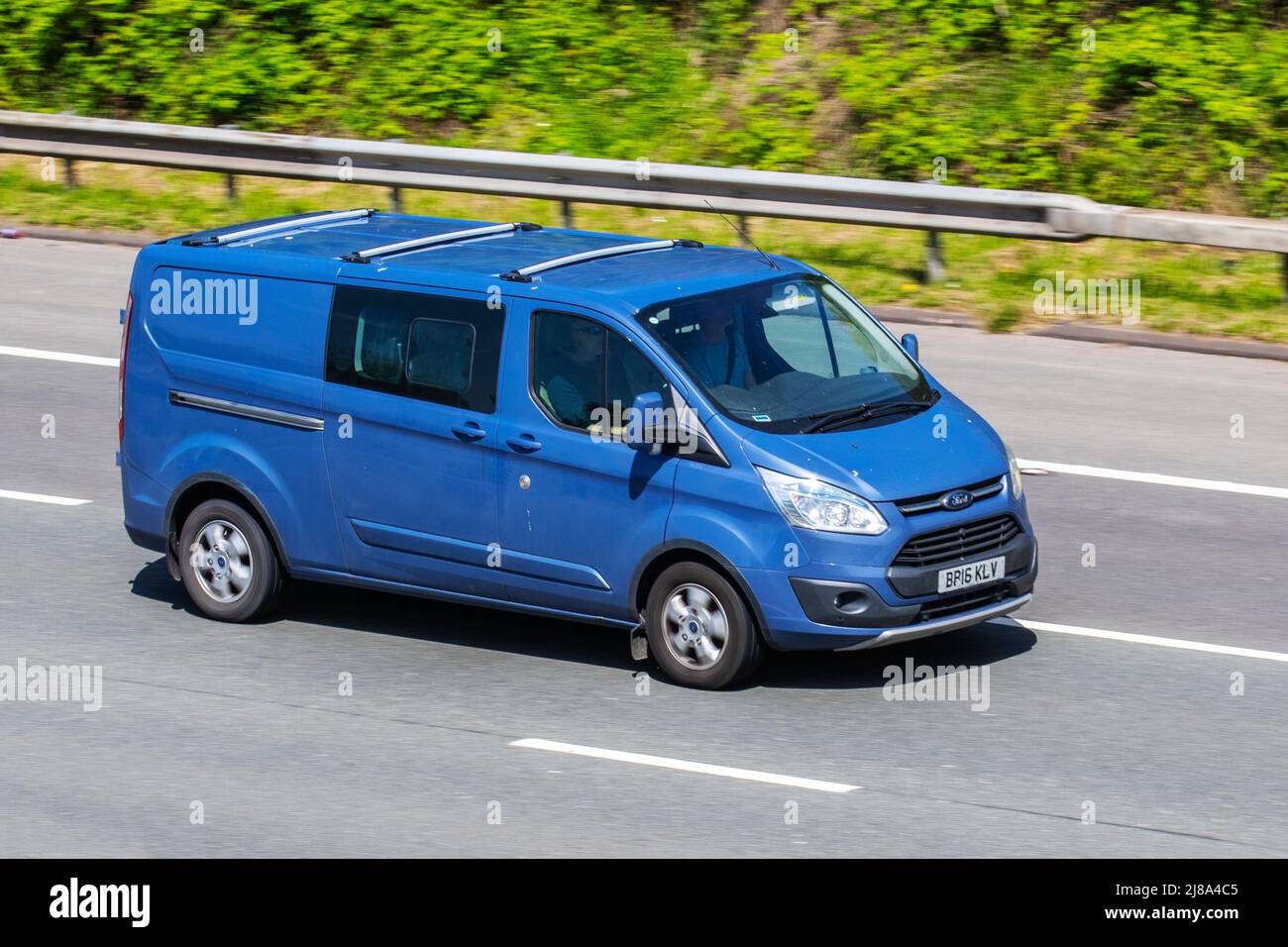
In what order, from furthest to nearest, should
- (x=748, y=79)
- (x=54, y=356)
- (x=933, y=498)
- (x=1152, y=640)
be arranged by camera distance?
(x=748, y=79), (x=54, y=356), (x=1152, y=640), (x=933, y=498)

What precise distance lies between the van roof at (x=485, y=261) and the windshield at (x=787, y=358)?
129mm

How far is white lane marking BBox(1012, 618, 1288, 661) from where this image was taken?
9102 mm

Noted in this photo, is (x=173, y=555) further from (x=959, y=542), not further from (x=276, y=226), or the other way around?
(x=959, y=542)

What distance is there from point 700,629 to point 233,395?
2.71m

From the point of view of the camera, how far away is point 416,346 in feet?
30.1

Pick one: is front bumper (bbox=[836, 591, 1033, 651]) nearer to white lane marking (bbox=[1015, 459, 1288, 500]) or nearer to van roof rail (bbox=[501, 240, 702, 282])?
van roof rail (bbox=[501, 240, 702, 282])

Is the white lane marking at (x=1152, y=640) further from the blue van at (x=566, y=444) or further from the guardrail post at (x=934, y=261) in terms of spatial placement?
the guardrail post at (x=934, y=261)

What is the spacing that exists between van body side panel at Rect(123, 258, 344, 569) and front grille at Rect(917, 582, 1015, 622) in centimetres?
286

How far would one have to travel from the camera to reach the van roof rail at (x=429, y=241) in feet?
31.2

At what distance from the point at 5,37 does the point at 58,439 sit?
1196 cm

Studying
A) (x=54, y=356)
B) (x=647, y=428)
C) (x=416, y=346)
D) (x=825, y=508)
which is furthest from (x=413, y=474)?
(x=54, y=356)

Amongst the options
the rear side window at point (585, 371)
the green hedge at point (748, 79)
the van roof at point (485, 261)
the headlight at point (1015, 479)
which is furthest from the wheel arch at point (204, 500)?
the green hedge at point (748, 79)

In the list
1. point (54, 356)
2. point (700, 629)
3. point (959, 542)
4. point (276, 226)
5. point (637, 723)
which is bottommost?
point (54, 356)

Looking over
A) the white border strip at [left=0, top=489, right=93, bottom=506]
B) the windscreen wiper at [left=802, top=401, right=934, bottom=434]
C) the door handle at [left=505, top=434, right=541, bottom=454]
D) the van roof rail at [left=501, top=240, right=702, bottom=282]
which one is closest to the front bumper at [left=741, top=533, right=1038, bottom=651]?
the windscreen wiper at [left=802, top=401, right=934, bottom=434]
